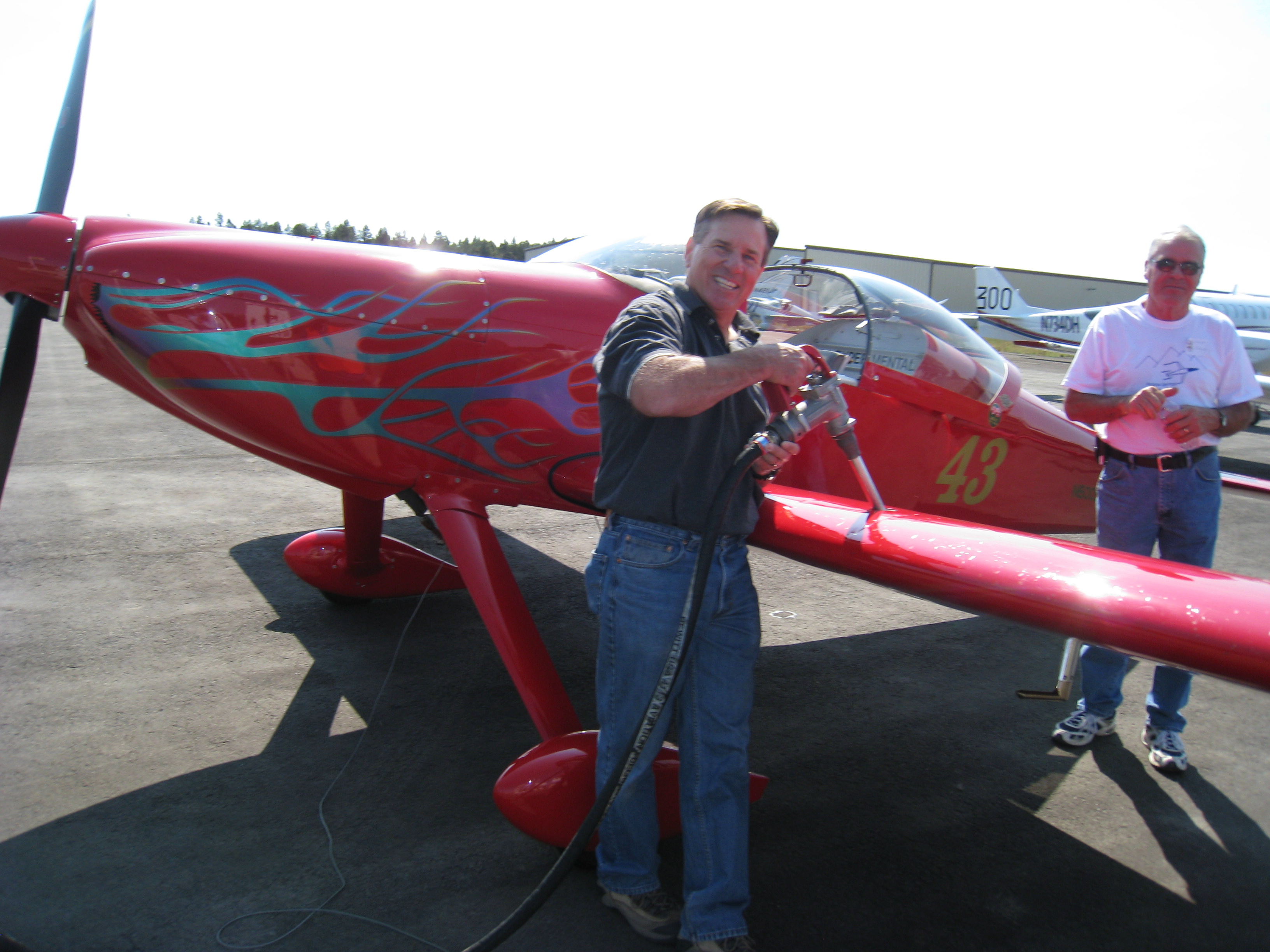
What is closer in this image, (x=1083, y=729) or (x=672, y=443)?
(x=672, y=443)

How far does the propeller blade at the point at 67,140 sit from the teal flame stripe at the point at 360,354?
22.6 inches

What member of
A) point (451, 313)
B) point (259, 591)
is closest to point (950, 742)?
point (451, 313)

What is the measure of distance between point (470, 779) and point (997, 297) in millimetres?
30297

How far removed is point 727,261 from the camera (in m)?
2.14

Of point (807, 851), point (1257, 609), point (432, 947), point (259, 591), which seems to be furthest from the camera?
point (259, 591)

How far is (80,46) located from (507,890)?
357 cm

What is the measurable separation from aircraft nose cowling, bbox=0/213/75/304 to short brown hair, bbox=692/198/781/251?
2188 millimetres

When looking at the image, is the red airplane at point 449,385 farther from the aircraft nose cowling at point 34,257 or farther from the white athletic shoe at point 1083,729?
the white athletic shoe at point 1083,729

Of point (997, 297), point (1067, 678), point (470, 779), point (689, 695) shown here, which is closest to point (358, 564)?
point (470, 779)

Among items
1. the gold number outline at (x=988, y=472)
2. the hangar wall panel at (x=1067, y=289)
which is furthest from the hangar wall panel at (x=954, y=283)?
the gold number outline at (x=988, y=472)

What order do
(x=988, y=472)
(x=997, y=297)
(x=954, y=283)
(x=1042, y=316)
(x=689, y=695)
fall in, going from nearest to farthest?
(x=689, y=695), (x=988, y=472), (x=1042, y=316), (x=997, y=297), (x=954, y=283)

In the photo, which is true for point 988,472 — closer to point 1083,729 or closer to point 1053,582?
point 1083,729

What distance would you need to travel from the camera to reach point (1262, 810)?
315 cm

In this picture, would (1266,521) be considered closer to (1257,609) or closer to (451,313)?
(1257,609)
